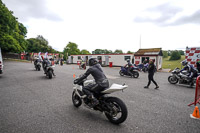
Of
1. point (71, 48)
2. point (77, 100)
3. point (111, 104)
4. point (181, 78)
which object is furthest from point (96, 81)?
point (71, 48)

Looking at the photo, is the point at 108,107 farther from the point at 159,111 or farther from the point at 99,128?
the point at 159,111

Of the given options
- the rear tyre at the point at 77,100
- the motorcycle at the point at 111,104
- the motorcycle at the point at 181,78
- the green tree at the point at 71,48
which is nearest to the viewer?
the motorcycle at the point at 111,104

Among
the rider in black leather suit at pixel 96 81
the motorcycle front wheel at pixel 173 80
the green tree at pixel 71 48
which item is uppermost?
the green tree at pixel 71 48

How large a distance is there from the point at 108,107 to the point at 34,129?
70.5 inches

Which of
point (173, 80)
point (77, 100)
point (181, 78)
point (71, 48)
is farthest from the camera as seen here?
point (71, 48)

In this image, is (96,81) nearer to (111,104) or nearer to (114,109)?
(111,104)

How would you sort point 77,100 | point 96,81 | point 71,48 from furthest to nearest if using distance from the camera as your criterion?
point 71,48, point 77,100, point 96,81

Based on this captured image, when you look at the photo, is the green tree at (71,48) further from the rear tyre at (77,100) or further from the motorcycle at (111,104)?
the motorcycle at (111,104)

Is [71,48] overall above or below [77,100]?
above

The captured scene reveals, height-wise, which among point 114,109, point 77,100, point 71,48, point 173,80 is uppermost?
point 71,48

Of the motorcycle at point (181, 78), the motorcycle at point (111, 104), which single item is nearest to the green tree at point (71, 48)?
the motorcycle at point (181, 78)

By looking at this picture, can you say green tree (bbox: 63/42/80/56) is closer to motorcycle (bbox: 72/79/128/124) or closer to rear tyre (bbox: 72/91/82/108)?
rear tyre (bbox: 72/91/82/108)

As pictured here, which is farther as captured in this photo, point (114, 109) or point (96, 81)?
point (96, 81)

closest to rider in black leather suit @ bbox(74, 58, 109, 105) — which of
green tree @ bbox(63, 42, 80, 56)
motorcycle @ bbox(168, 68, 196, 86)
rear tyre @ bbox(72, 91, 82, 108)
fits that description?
rear tyre @ bbox(72, 91, 82, 108)
